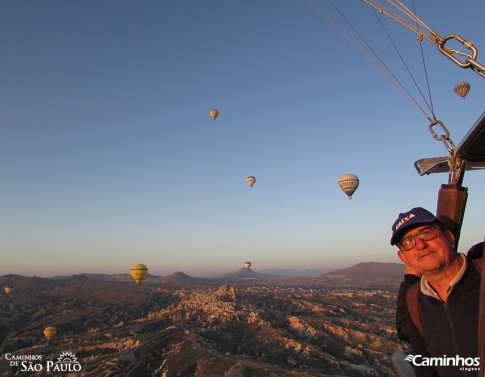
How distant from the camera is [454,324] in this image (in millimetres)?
3109

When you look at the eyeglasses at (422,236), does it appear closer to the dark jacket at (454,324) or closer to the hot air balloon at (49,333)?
the dark jacket at (454,324)

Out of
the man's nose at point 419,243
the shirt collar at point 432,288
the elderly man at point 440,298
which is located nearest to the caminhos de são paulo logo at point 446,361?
the elderly man at point 440,298

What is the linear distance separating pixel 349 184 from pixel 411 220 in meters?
44.9

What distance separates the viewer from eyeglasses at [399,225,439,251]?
130 inches

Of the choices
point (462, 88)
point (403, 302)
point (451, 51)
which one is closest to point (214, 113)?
point (462, 88)

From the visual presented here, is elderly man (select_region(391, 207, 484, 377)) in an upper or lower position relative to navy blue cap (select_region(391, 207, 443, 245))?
lower

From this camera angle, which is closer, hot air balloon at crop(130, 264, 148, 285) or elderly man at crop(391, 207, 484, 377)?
elderly man at crop(391, 207, 484, 377)

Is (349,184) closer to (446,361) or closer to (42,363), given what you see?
(446,361)

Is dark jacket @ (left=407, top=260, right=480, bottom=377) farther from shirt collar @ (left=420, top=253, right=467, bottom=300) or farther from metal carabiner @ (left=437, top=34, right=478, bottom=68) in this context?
metal carabiner @ (left=437, top=34, right=478, bottom=68)

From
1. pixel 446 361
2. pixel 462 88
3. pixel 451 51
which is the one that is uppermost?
pixel 462 88

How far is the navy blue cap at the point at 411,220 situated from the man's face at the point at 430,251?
2.7 inches

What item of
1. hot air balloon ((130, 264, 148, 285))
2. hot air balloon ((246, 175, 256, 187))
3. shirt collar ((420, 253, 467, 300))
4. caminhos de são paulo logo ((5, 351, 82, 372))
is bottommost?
caminhos de são paulo logo ((5, 351, 82, 372))

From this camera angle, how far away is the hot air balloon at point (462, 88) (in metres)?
47.9

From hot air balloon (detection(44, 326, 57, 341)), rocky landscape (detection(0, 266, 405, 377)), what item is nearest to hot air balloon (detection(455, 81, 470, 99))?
rocky landscape (detection(0, 266, 405, 377))
